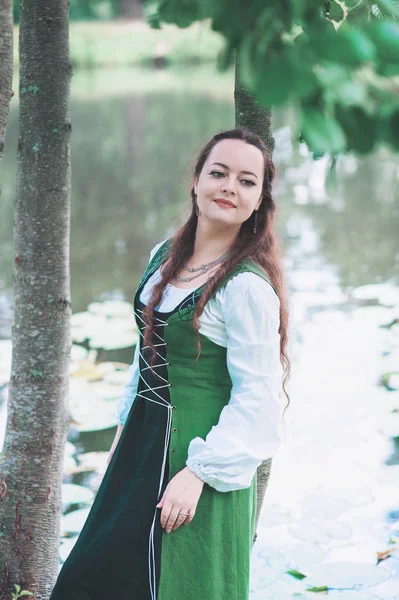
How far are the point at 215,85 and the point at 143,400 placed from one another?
672 inches

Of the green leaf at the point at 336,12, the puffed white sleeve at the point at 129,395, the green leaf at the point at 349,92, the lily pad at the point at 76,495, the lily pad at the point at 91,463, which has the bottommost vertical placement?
the lily pad at the point at 76,495

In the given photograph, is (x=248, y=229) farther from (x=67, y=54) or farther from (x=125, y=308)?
(x=125, y=308)

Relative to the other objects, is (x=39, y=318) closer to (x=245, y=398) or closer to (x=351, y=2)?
(x=245, y=398)

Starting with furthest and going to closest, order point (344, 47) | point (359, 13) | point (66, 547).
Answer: point (66, 547)
point (359, 13)
point (344, 47)

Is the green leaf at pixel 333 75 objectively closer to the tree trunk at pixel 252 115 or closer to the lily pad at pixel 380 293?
the tree trunk at pixel 252 115

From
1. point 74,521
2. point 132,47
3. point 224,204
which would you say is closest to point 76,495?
point 74,521

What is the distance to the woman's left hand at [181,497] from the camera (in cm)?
140

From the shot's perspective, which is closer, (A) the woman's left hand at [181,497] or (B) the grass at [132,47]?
(A) the woman's left hand at [181,497]

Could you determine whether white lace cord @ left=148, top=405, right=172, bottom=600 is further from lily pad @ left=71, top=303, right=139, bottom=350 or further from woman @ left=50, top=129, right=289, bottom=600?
lily pad @ left=71, top=303, right=139, bottom=350

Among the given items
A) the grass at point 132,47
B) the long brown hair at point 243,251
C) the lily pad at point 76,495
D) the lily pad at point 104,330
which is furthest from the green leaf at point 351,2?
the grass at point 132,47

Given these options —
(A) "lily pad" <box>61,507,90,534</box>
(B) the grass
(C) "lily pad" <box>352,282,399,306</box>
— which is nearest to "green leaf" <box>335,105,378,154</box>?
(A) "lily pad" <box>61,507,90,534</box>

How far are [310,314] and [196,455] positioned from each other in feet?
11.5

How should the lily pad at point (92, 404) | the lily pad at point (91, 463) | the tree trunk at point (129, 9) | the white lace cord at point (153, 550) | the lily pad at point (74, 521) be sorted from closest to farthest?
the white lace cord at point (153, 550)
the lily pad at point (74, 521)
the lily pad at point (91, 463)
the lily pad at point (92, 404)
the tree trunk at point (129, 9)

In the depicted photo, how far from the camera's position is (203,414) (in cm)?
147
